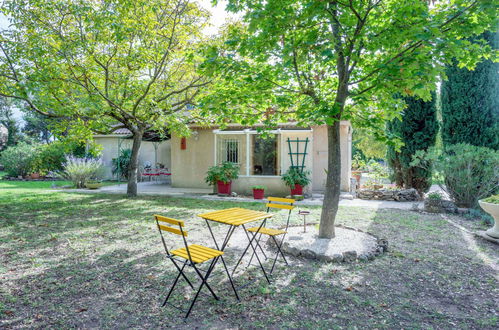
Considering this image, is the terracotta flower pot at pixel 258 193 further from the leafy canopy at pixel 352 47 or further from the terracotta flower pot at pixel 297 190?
the leafy canopy at pixel 352 47

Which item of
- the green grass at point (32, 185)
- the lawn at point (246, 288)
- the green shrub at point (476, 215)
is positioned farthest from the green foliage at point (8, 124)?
the green shrub at point (476, 215)

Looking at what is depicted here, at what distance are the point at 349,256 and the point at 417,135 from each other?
833 cm

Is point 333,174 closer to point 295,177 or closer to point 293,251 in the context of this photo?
point 293,251

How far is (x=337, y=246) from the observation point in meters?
4.88

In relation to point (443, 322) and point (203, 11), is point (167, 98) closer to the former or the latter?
point (203, 11)

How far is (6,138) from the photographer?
96.1 ft

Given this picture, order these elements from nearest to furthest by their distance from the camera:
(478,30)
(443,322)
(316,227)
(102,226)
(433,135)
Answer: (443,322), (478,30), (316,227), (102,226), (433,135)

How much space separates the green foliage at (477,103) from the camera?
9664 mm

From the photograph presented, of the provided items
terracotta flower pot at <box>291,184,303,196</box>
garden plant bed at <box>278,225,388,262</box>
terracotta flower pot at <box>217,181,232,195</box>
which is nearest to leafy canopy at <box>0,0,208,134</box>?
terracotta flower pot at <box>217,181,232,195</box>

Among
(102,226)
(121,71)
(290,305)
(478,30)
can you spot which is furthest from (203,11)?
(290,305)

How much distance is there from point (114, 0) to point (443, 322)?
8.75m

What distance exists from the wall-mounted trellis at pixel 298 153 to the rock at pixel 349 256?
662 centimetres

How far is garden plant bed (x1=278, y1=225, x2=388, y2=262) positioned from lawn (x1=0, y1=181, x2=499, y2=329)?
0.17 meters

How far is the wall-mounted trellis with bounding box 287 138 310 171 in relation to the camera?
36.6ft
